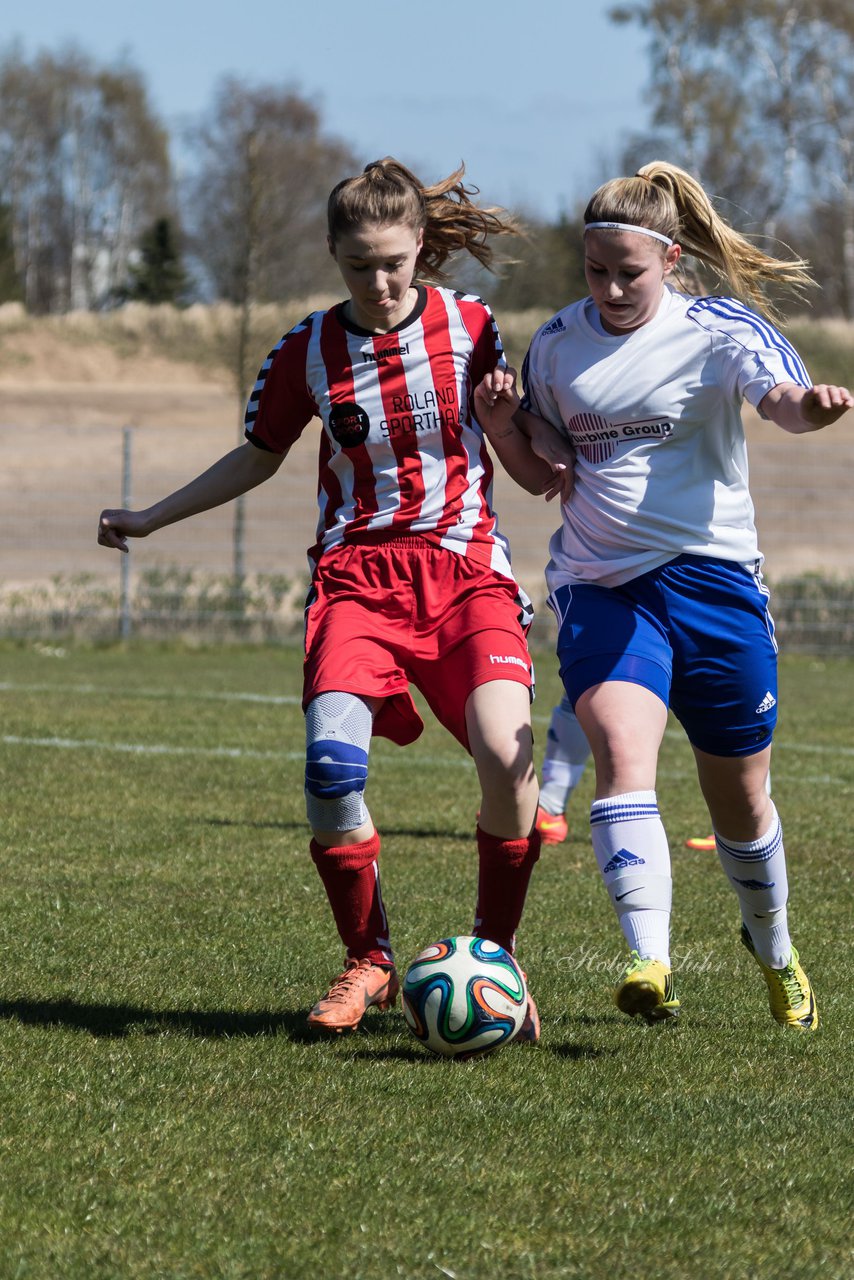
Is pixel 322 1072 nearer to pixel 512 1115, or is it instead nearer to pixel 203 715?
pixel 512 1115

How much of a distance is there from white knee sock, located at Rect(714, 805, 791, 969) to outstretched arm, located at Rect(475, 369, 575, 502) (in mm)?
992

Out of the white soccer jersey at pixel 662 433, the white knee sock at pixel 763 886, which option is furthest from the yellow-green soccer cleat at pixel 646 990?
the white soccer jersey at pixel 662 433

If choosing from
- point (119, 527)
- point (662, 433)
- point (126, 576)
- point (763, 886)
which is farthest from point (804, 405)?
point (126, 576)

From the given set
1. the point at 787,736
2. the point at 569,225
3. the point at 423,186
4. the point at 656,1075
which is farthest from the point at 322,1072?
the point at 569,225

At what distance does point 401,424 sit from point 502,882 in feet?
3.93

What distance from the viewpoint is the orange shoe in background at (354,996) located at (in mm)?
4051

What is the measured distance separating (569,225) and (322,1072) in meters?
41.5

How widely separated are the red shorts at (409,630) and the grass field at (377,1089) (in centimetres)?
87

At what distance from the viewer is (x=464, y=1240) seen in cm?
276

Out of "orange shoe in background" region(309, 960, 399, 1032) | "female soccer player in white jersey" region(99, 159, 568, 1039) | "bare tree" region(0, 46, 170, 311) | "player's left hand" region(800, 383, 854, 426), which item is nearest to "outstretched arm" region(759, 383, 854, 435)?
"player's left hand" region(800, 383, 854, 426)

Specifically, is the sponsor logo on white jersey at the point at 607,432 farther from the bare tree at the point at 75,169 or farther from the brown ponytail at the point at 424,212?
the bare tree at the point at 75,169

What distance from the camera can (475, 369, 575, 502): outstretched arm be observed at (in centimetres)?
422

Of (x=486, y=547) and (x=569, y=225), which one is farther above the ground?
(x=569, y=225)

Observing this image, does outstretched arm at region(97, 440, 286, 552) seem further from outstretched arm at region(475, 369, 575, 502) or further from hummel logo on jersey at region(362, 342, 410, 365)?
outstretched arm at region(475, 369, 575, 502)
